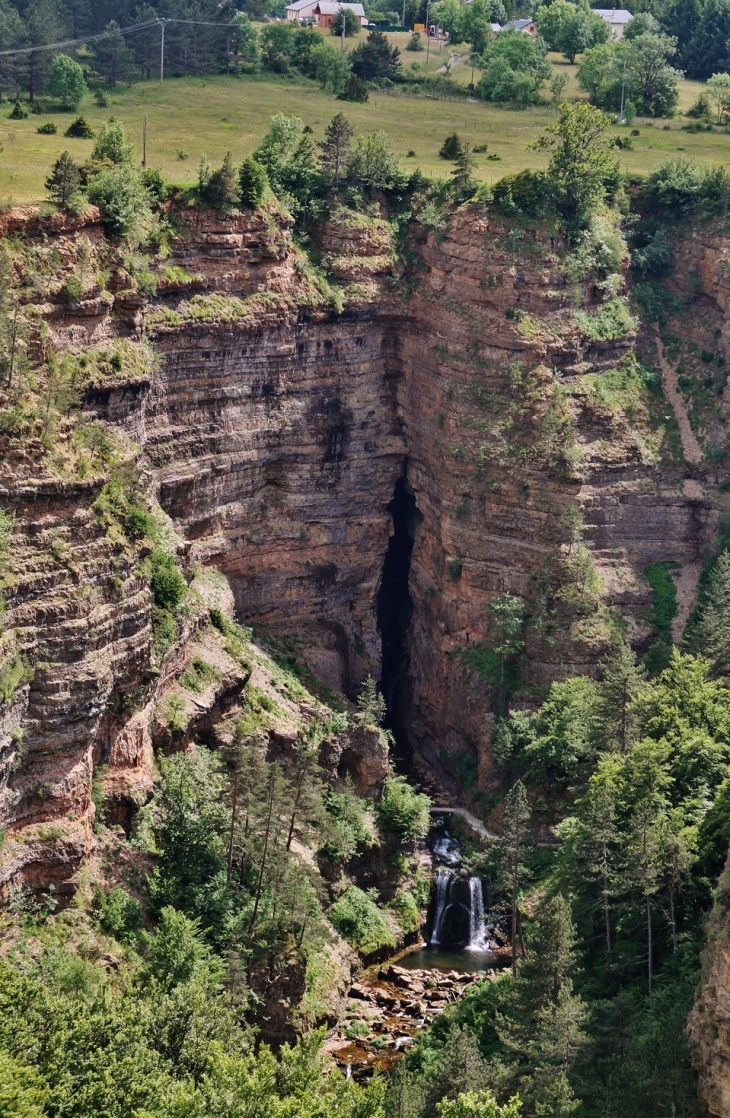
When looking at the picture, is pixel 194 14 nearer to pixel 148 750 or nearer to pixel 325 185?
pixel 325 185

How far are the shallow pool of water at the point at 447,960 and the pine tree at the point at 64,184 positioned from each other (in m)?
43.2

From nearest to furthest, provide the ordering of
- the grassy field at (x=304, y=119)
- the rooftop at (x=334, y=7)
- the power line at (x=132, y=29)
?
the grassy field at (x=304, y=119) < the power line at (x=132, y=29) < the rooftop at (x=334, y=7)

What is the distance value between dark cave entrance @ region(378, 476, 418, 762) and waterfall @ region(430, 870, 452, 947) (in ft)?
60.9

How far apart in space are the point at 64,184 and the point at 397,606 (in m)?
45.1

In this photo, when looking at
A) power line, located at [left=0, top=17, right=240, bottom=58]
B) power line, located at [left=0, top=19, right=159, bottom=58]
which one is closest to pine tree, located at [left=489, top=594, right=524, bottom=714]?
power line, located at [left=0, top=19, right=159, bottom=58]

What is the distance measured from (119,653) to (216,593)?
82.3 ft

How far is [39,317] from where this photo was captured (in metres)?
101

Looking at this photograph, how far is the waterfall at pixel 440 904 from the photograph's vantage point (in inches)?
4526

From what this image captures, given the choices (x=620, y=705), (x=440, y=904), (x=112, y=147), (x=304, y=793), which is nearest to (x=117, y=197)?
(x=112, y=147)

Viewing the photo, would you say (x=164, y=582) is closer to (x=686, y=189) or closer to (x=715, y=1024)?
(x=715, y=1024)

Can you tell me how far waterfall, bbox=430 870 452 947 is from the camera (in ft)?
377

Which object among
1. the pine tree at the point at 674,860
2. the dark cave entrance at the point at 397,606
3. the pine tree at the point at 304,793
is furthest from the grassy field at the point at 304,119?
the pine tree at the point at 674,860

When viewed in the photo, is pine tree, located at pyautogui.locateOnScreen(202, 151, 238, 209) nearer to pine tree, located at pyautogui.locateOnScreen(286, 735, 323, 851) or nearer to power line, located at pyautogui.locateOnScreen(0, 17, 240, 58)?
pine tree, located at pyautogui.locateOnScreen(286, 735, 323, 851)

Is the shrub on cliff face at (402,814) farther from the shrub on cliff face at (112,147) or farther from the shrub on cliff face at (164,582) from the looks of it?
the shrub on cliff face at (112,147)
